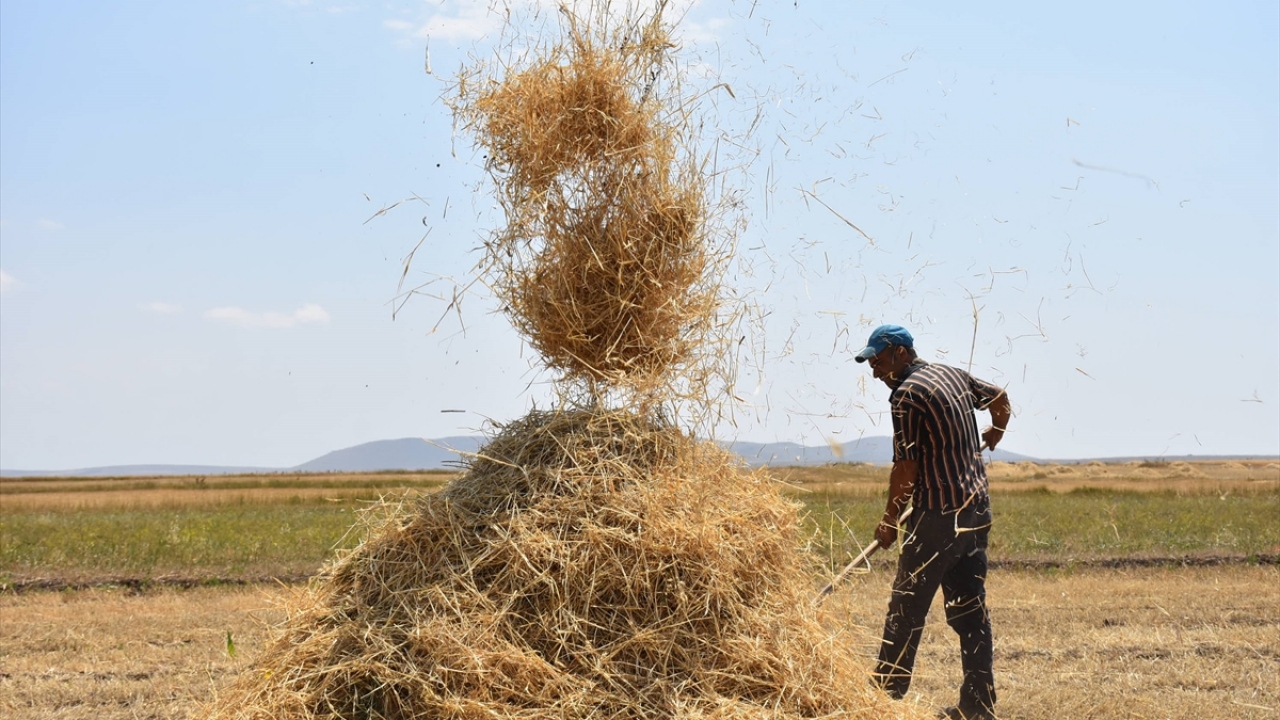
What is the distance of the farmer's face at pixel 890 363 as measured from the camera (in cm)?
554

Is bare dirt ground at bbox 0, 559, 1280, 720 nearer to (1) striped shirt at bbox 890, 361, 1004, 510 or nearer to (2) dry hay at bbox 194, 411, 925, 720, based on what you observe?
(2) dry hay at bbox 194, 411, 925, 720

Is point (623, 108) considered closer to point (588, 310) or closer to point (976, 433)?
point (588, 310)

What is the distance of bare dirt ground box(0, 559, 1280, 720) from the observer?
5.96 m

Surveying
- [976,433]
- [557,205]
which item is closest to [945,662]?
[976,433]

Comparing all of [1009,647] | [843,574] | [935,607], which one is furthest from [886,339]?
[935,607]

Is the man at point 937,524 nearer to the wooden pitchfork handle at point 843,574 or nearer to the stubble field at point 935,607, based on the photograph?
the wooden pitchfork handle at point 843,574

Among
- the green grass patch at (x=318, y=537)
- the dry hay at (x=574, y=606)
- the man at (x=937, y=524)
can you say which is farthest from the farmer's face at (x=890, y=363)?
the green grass patch at (x=318, y=537)

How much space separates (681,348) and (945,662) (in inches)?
129

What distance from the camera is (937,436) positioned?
5277 mm

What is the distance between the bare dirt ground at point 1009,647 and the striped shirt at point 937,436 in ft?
2.23

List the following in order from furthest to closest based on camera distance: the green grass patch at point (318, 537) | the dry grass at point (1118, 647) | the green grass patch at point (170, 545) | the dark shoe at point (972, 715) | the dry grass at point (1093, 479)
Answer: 1. the dry grass at point (1093, 479)
2. the green grass patch at point (318, 537)
3. the green grass patch at point (170, 545)
4. the dry grass at point (1118, 647)
5. the dark shoe at point (972, 715)

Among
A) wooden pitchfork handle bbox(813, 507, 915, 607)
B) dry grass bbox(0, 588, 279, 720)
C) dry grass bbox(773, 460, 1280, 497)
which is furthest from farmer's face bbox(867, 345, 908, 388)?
dry grass bbox(773, 460, 1280, 497)

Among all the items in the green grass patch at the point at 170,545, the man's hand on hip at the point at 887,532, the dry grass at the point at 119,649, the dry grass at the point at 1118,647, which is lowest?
the dry grass at the point at 1118,647

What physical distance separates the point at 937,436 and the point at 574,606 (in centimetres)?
199
